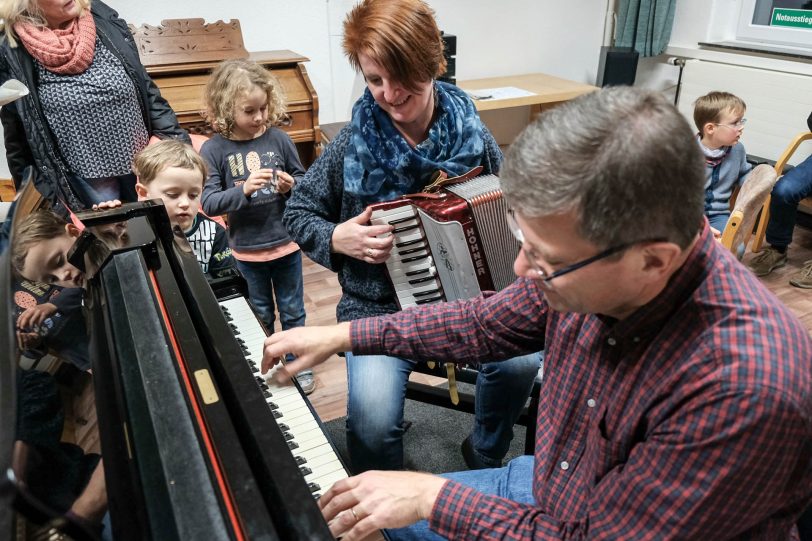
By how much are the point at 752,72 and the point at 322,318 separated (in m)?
3.63

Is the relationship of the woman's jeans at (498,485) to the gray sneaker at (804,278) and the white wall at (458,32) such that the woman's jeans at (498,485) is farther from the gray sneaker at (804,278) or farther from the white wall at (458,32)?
the white wall at (458,32)

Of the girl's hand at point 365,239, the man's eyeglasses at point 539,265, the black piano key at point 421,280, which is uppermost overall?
the man's eyeglasses at point 539,265

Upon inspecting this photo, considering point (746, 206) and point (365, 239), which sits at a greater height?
point (365, 239)

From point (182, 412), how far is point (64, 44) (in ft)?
6.16

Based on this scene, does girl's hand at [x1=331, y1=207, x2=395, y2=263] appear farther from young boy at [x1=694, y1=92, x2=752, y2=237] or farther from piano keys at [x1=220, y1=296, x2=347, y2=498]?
young boy at [x1=694, y1=92, x2=752, y2=237]

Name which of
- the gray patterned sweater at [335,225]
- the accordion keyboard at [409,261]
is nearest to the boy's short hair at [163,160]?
the gray patterned sweater at [335,225]

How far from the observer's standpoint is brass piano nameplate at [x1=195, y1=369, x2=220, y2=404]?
1.01m

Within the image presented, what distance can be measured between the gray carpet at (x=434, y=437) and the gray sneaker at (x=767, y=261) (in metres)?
2.11

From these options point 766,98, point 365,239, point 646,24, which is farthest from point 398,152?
point 646,24

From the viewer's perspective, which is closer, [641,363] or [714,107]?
[641,363]

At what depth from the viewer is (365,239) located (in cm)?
165

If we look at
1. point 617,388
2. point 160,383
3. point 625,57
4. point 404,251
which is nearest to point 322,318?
point 404,251

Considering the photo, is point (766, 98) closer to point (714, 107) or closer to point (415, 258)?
point (714, 107)

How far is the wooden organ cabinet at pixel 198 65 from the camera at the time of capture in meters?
3.33
